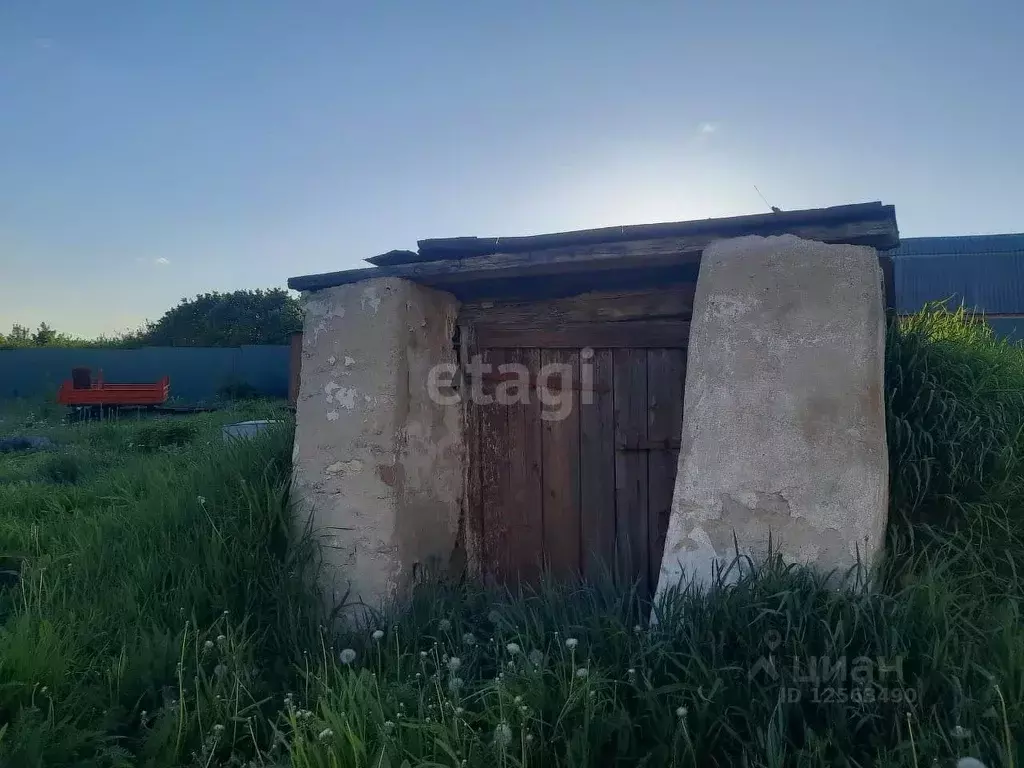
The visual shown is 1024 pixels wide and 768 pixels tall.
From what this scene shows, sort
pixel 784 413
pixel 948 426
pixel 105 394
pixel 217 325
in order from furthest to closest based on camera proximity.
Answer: pixel 217 325, pixel 105 394, pixel 948 426, pixel 784 413

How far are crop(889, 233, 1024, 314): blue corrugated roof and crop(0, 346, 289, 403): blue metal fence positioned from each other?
1709 cm

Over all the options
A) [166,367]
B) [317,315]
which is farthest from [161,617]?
[166,367]

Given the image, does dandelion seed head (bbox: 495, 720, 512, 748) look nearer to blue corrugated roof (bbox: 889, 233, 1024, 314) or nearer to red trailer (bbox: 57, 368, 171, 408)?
blue corrugated roof (bbox: 889, 233, 1024, 314)

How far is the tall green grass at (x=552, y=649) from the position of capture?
7.05 ft

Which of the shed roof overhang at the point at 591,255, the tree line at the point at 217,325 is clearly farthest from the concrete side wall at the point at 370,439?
the tree line at the point at 217,325

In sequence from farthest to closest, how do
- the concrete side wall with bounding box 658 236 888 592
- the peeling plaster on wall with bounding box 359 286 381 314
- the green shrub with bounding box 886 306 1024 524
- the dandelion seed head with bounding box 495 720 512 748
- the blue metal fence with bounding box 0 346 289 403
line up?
the blue metal fence with bounding box 0 346 289 403, the peeling plaster on wall with bounding box 359 286 381 314, the green shrub with bounding box 886 306 1024 524, the concrete side wall with bounding box 658 236 888 592, the dandelion seed head with bounding box 495 720 512 748

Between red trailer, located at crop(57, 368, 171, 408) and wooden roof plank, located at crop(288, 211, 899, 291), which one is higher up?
wooden roof plank, located at crop(288, 211, 899, 291)

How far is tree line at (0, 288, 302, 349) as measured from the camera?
29.1 meters

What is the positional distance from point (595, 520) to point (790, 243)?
1855mm

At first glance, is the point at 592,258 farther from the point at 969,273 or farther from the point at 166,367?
the point at 166,367

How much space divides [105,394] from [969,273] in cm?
2004

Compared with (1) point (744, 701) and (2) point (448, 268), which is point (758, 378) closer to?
(1) point (744, 701)

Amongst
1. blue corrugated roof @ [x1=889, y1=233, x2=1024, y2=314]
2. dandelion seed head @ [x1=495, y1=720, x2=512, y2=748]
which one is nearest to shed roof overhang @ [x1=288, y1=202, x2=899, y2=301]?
dandelion seed head @ [x1=495, y1=720, x2=512, y2=748]

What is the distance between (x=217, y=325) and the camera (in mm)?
29766
